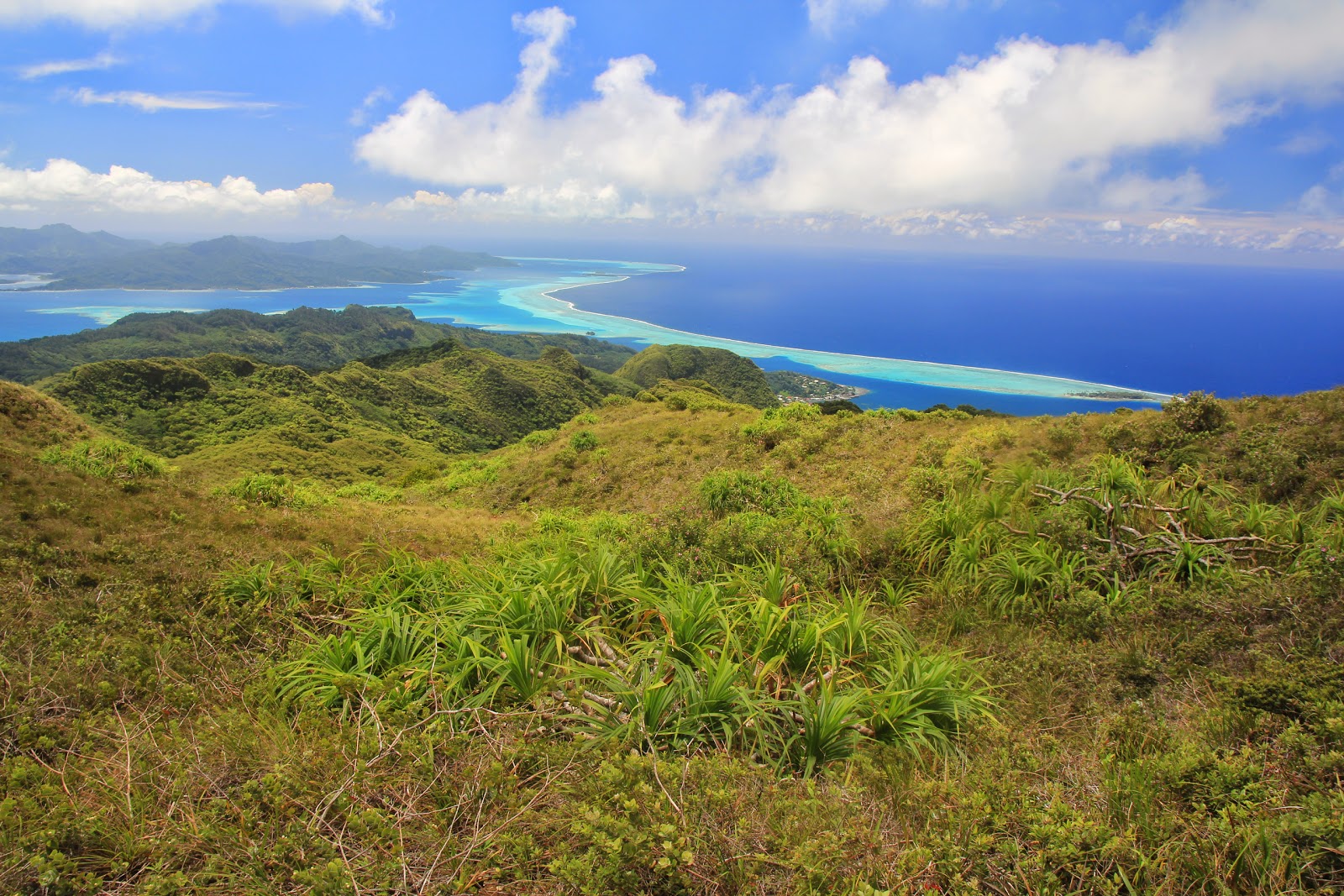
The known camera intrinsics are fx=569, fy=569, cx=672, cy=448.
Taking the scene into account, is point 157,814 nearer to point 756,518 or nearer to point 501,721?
point 501,721

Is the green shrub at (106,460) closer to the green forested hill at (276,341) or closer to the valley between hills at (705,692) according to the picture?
the valley between hills at (705,692)

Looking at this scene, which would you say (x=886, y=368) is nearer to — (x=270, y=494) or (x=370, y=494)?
(x=370, y=494)

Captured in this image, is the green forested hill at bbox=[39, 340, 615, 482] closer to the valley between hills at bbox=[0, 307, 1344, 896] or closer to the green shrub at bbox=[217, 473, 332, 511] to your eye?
the green shrub at bbox=[217, 473, 332, 511]

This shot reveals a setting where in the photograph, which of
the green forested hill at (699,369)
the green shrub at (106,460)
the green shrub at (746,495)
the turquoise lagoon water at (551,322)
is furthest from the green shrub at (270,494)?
the turquoise lagoon water at (551,322)

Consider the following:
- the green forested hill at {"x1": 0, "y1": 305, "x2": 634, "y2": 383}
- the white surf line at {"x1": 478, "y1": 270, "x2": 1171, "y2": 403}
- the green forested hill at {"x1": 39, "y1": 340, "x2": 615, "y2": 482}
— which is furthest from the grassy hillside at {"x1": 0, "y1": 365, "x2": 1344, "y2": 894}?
the green forested hill at {"x1": 0, "y1": 305, "x2": 634, "y2": 383}

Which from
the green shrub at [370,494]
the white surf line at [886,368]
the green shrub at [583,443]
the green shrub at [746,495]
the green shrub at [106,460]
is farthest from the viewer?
the white surf line at [886,368]

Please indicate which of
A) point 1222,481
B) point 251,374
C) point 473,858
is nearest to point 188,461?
point 251,374

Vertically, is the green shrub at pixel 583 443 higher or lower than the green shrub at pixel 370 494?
higher
